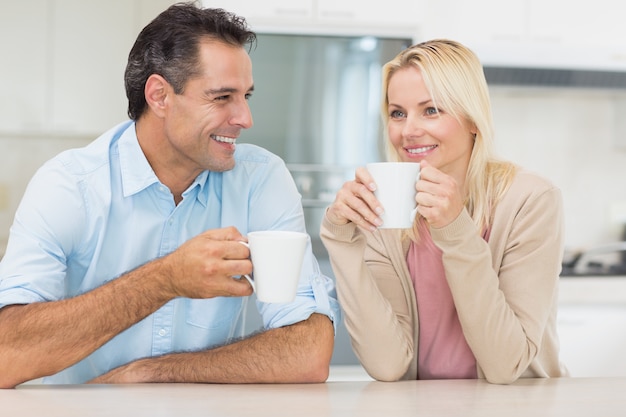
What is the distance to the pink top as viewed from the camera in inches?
61.3

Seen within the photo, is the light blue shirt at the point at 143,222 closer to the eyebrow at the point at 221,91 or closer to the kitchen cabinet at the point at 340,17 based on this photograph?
the eyebrow at the point at 221,91

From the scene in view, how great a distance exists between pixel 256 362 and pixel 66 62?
9.64 ft

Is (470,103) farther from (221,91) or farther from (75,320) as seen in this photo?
(75,320)

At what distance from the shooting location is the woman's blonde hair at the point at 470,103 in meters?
1.57

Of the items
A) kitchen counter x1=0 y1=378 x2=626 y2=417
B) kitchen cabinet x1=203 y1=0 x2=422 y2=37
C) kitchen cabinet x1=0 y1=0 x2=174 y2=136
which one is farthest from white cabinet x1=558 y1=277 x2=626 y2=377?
kitchen cabinet x1=0 y1=0 x2=174 y2=136

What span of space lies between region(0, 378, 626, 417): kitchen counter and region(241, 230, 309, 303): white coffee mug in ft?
0.52

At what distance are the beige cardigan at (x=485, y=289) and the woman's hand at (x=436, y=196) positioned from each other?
3 centimetres

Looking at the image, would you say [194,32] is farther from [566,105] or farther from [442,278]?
[566,105]

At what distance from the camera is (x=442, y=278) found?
160cm

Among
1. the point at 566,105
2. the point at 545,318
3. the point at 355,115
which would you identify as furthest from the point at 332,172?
the point at 545,318

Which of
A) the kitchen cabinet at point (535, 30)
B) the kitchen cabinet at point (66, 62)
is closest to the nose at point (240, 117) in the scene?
the kitchen cabinet at point (535, 30)

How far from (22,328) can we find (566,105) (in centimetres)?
304

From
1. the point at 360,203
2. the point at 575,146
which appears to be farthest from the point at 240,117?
the point at 575,146

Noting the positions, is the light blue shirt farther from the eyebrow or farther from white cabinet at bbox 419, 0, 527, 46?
white cabinet at bbox 419, 0, 527, 46
